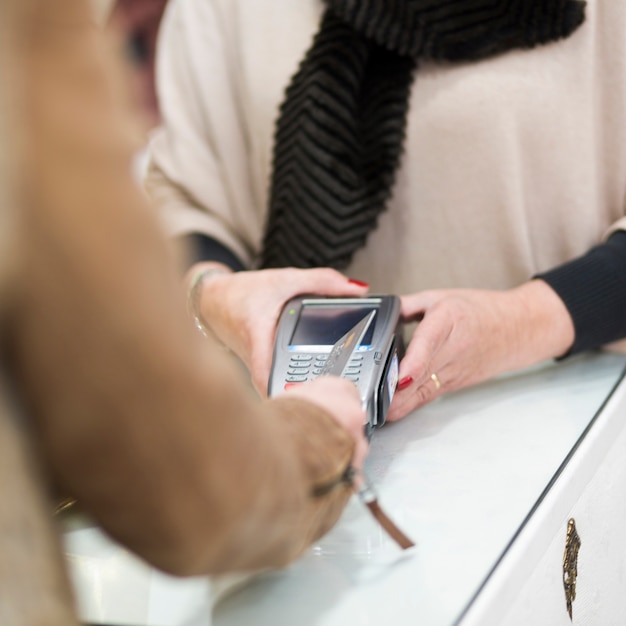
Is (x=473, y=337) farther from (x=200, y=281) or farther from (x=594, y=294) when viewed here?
(x=200, y=281)

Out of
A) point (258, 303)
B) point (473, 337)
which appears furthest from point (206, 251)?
point (473, 337)

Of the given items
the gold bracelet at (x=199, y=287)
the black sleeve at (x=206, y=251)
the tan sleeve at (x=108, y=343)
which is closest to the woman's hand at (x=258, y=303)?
the gold bracelet at (x=199, y=287)

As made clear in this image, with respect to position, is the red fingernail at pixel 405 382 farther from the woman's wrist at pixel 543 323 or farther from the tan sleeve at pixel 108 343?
the tan sleeve at pixel 108 343

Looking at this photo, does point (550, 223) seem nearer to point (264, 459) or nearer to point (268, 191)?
point (268, 191)

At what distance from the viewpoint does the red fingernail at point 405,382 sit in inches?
18.9

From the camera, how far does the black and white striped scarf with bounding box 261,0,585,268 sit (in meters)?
0.60

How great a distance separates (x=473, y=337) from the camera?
0.53 meters

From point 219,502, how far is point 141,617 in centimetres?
16

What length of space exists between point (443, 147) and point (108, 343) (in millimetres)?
490

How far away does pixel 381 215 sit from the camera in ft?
2.23

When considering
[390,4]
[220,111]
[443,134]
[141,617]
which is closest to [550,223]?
[443,134]

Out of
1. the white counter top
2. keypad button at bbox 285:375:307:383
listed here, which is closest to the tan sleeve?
the white counter top

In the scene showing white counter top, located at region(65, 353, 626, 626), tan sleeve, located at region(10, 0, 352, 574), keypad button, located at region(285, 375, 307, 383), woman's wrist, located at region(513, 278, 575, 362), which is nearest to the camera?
tan sleeve, located at region(10, 0, 352, 574)

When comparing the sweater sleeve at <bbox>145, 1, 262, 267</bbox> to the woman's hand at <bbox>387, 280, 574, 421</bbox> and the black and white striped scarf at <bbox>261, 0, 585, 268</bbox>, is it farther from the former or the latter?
the woman's hand at <bbox>387, 280, 574, 421</bbox>
